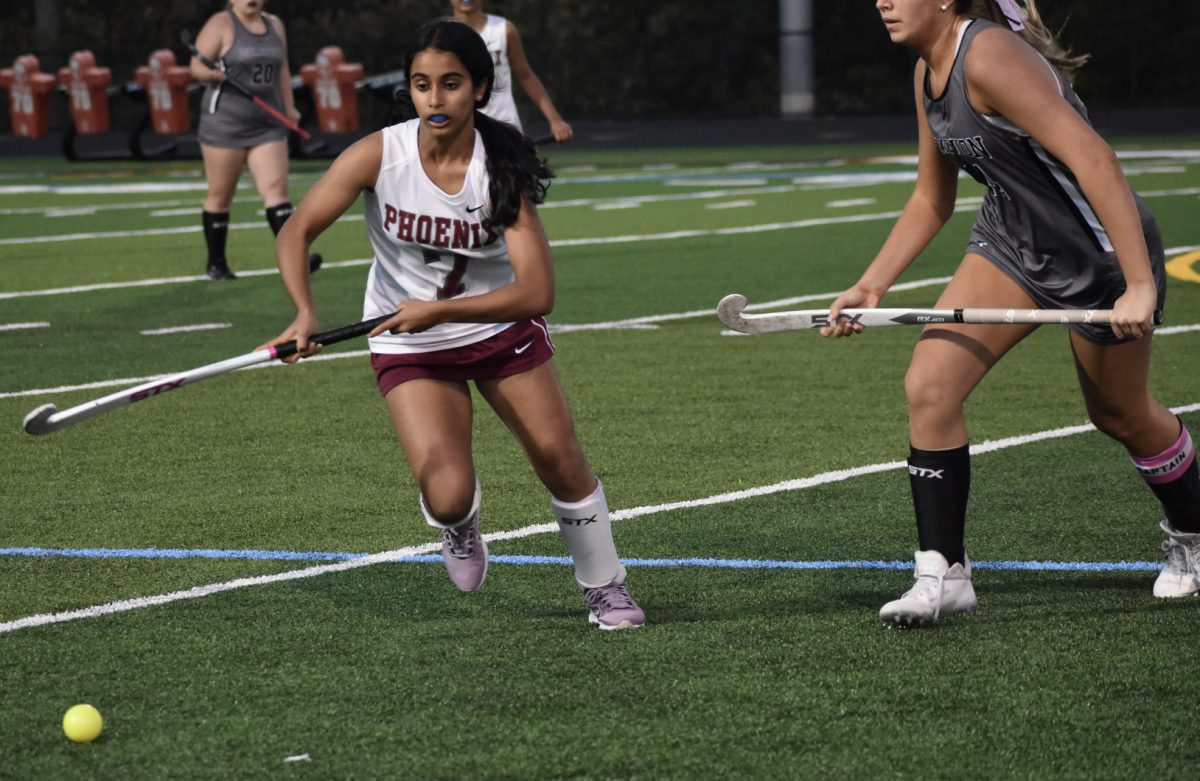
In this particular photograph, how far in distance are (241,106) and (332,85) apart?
17.9m

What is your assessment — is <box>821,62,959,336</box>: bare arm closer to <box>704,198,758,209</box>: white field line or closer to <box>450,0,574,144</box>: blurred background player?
<box>450,0,574,144</box>: blurred background player

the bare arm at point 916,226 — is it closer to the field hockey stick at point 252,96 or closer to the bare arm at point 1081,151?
the bare arm at point 1081,151

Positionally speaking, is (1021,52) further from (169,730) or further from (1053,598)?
(169,730)

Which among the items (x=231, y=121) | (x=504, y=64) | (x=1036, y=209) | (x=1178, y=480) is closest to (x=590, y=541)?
(x=1036, y=209)

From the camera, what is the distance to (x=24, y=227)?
1906 cm

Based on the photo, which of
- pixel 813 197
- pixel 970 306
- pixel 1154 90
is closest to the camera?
pixel 970 306

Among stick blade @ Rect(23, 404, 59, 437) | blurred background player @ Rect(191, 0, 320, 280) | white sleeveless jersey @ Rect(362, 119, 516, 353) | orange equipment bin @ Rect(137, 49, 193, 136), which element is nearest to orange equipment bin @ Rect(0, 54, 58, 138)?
orange equipment bin @ Rect(137, 49, 193, 136)

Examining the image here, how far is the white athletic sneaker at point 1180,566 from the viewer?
575cm

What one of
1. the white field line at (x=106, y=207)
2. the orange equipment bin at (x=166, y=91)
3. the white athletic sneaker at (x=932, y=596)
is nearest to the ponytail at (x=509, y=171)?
the white athletic sneaker at (x=932, y=596)

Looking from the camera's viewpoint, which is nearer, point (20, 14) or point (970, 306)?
point (970, 306)

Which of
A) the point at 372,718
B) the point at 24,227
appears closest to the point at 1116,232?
the point at 372,718

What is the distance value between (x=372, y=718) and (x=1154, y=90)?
133ft

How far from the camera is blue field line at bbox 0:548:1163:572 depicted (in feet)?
20.2

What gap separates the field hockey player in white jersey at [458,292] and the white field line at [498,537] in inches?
25.5
